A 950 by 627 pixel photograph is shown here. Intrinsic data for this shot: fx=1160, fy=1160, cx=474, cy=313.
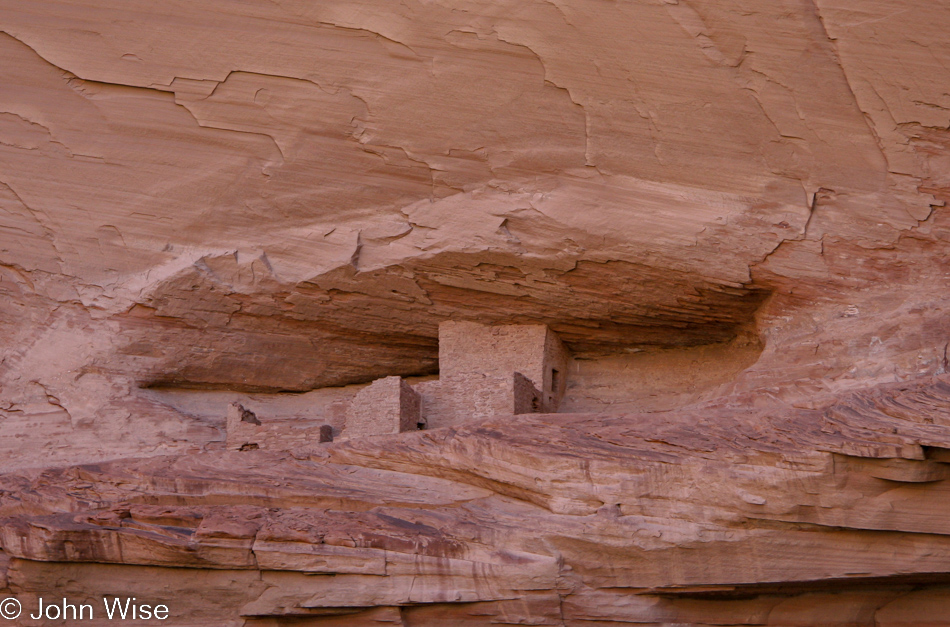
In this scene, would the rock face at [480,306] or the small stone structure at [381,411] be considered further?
the small stone structure at [381,411]

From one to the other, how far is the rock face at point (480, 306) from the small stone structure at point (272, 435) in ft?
0.14

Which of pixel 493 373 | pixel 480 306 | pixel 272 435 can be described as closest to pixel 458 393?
pixel 493 373

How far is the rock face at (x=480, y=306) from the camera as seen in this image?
30.5 ft

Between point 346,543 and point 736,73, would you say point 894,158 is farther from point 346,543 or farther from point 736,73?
point 346,543

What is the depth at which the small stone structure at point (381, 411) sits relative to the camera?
11664 millimetres

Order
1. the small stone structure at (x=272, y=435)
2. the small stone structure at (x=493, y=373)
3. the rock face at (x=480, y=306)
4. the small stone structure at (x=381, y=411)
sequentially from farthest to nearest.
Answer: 1. the small stone structure at (x=493, y=373)
2. the small stone structure at (x=381, y=411)
3. the small stone structure at (x=272, y=435)
4. the rock face at (x=480, y=306)

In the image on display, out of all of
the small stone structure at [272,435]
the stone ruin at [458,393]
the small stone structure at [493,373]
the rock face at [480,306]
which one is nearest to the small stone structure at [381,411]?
the stone ruin at [458,393]

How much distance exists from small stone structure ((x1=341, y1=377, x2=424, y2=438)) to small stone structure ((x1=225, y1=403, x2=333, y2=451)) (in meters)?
0.28

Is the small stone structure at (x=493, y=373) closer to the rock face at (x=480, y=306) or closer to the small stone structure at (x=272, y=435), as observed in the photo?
the rock face at (x=480, y=306)

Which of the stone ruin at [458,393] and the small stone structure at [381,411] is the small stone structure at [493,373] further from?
the small stone structure at [381,411]

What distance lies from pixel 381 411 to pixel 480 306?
194 cm

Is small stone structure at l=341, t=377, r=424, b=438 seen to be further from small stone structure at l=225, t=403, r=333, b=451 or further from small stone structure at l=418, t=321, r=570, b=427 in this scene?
small stone structure at l=418, t=321, r=570, b=427

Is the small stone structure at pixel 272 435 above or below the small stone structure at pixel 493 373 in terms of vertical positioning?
below

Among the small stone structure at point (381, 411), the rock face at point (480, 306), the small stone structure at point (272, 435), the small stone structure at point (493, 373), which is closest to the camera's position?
the rock face at point (480, 306)
